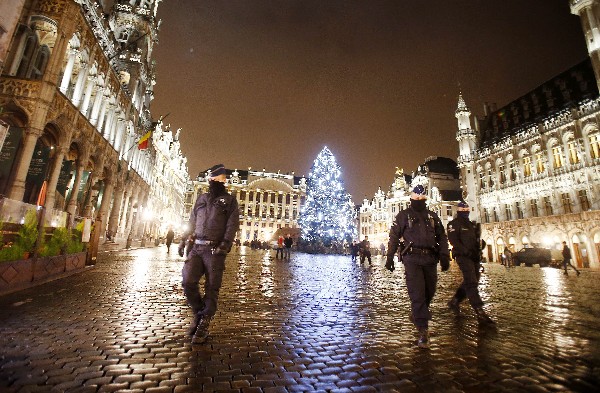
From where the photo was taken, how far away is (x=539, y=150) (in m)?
33.0

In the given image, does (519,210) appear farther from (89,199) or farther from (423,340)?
(89,199)

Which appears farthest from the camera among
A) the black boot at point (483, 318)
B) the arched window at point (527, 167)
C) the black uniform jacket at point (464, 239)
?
the arched window at point (527, 167)

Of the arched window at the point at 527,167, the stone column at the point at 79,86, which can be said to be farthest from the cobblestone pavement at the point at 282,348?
Answer: the arched window at the point at 527,167

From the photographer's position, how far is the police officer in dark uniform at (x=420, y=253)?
4.02 meters

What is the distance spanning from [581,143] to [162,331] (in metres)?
38.4

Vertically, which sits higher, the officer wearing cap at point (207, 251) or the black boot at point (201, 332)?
the officer wearing cap at point (207, 251)

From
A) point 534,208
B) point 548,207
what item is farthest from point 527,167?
point 548,207

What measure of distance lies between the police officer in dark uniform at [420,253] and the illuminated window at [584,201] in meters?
34.0

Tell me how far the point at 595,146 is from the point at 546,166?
4639mm

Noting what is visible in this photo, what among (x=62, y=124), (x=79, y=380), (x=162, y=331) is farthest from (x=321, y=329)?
(x=62, y=124)

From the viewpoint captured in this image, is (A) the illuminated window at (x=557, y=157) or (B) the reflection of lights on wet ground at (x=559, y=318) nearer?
(B) the reflection of lights on wet ground at (x=559, y=318)

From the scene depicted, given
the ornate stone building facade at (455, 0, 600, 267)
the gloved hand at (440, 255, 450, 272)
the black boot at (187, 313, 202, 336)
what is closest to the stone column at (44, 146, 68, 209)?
the black boot at (187, 313, 202, 336)

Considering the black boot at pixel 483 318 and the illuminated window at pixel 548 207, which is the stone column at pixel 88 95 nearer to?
the black boot at pixel 483 318

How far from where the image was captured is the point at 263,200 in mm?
97312
